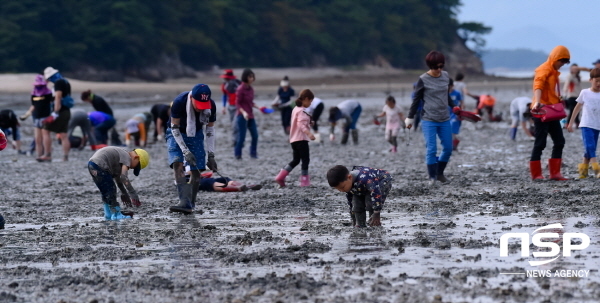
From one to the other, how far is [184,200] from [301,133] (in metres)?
2.55

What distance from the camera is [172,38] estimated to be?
7425 cm

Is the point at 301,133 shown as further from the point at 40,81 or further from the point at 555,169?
the point at 40,81

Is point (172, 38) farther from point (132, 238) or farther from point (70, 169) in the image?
point (132, 238)

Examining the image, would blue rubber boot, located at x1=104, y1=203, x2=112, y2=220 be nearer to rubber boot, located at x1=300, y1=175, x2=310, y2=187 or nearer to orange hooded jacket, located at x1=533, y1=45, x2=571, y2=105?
rubber boot, located at x1=300, y1=175, x2=310, y2=187

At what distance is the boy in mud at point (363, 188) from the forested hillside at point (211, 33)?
56062 mm

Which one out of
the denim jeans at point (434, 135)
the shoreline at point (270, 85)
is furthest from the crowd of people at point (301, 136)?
the shoreline at point (270, 85)

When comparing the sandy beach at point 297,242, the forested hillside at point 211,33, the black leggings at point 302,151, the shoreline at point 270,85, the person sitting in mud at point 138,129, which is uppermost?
the forested hillside at point 211,33

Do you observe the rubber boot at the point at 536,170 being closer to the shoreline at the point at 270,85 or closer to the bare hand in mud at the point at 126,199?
the bare hand in mud at the point at 126,199

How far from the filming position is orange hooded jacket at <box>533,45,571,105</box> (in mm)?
11134

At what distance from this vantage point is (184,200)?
9.55 m

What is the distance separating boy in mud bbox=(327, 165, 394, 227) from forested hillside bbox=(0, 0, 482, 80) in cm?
5606

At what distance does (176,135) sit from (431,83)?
3.61 m

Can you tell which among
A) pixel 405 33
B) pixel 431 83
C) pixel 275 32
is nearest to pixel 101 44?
pixel 275 32

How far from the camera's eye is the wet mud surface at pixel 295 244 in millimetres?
5746
